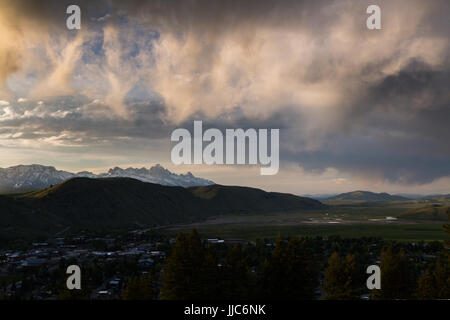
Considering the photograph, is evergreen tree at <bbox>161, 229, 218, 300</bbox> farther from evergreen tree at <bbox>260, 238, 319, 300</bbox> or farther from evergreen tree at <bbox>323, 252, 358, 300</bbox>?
evergreen tree at <bbox>323, 252, 358, 300</bbox>

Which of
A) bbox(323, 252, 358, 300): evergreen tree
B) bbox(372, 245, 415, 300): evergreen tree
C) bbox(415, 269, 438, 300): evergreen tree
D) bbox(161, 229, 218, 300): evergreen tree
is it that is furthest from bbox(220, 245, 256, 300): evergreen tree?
bbox(415, 269, 438, 300): evergreen tree

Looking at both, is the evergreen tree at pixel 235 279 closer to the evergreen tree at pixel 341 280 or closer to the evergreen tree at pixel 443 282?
the evergreen tree at pixel 341 280

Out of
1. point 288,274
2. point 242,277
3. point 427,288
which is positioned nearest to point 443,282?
point 427,288

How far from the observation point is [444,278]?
40.2 m

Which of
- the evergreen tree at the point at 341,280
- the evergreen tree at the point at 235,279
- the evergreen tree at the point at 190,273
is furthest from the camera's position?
the evergreen tree at the point at 341,280

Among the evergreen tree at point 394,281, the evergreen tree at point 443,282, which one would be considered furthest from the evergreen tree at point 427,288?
the evergreen tree at point 394,281

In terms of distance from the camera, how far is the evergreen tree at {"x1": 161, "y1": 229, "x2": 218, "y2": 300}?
29594 millimetres

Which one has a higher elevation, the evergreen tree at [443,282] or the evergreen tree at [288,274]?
the evergreen tree at [288,274]

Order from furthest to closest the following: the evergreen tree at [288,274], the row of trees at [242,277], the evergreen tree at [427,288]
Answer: the evergreen tree at [427,288], the evergreen tree at [288,274], the row of trees at [242,277]

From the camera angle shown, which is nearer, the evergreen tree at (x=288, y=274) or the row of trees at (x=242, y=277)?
the row of trees at (x=242, y=277)

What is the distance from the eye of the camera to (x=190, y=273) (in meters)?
29.8

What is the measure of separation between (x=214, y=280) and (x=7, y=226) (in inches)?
8080

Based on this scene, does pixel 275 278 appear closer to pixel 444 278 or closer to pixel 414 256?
pixel 444 278

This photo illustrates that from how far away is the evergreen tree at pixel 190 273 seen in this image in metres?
29.6
